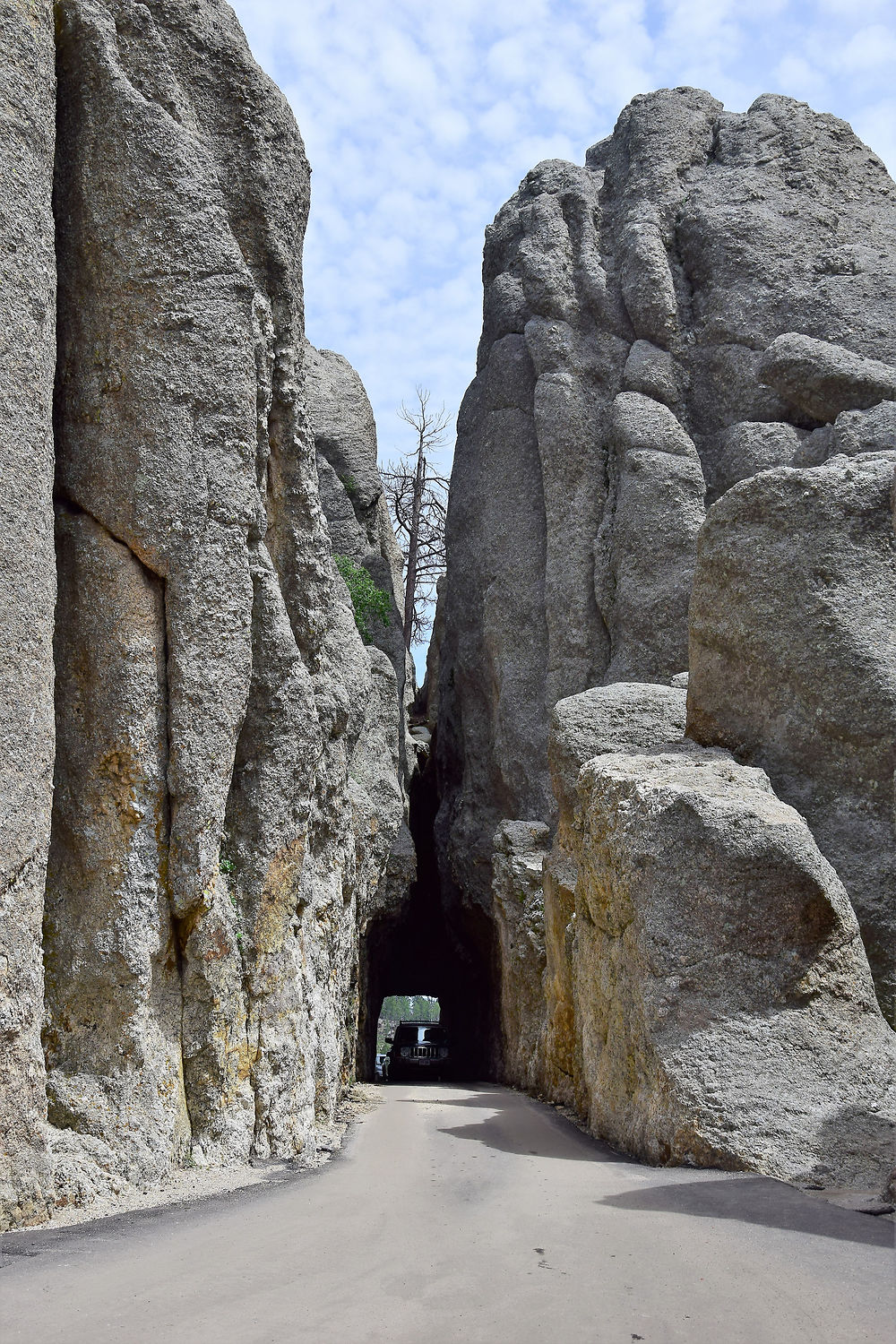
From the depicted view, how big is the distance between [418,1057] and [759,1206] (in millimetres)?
23993

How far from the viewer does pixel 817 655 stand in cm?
1079

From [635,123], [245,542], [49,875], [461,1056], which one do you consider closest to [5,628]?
[49,875]

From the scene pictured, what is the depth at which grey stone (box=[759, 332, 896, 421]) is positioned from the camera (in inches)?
648

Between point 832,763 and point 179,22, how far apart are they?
8.59 m

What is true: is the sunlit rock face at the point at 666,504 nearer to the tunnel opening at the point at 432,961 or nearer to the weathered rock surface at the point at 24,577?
the tunnel opening at the point at 432,961

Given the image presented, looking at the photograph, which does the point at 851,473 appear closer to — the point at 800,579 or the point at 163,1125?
the point at 800,579

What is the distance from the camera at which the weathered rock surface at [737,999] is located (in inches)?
285

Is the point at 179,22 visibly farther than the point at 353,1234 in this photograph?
Yes

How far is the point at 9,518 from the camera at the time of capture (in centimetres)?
689

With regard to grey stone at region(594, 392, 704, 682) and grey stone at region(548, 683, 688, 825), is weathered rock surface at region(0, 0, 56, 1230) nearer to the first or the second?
grey stone at region(548, 683, 688, 825)

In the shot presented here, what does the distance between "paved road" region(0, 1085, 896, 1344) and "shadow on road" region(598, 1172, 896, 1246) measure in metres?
0.02

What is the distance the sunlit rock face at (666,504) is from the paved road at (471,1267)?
444cm

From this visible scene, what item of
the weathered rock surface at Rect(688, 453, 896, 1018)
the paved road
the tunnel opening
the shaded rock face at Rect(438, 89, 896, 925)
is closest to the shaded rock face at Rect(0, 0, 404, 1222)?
the paved road

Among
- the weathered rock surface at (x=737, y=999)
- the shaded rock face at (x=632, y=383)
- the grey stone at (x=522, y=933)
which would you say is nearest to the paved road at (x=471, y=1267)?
the weathered rock surface at (x=737, y=999)
